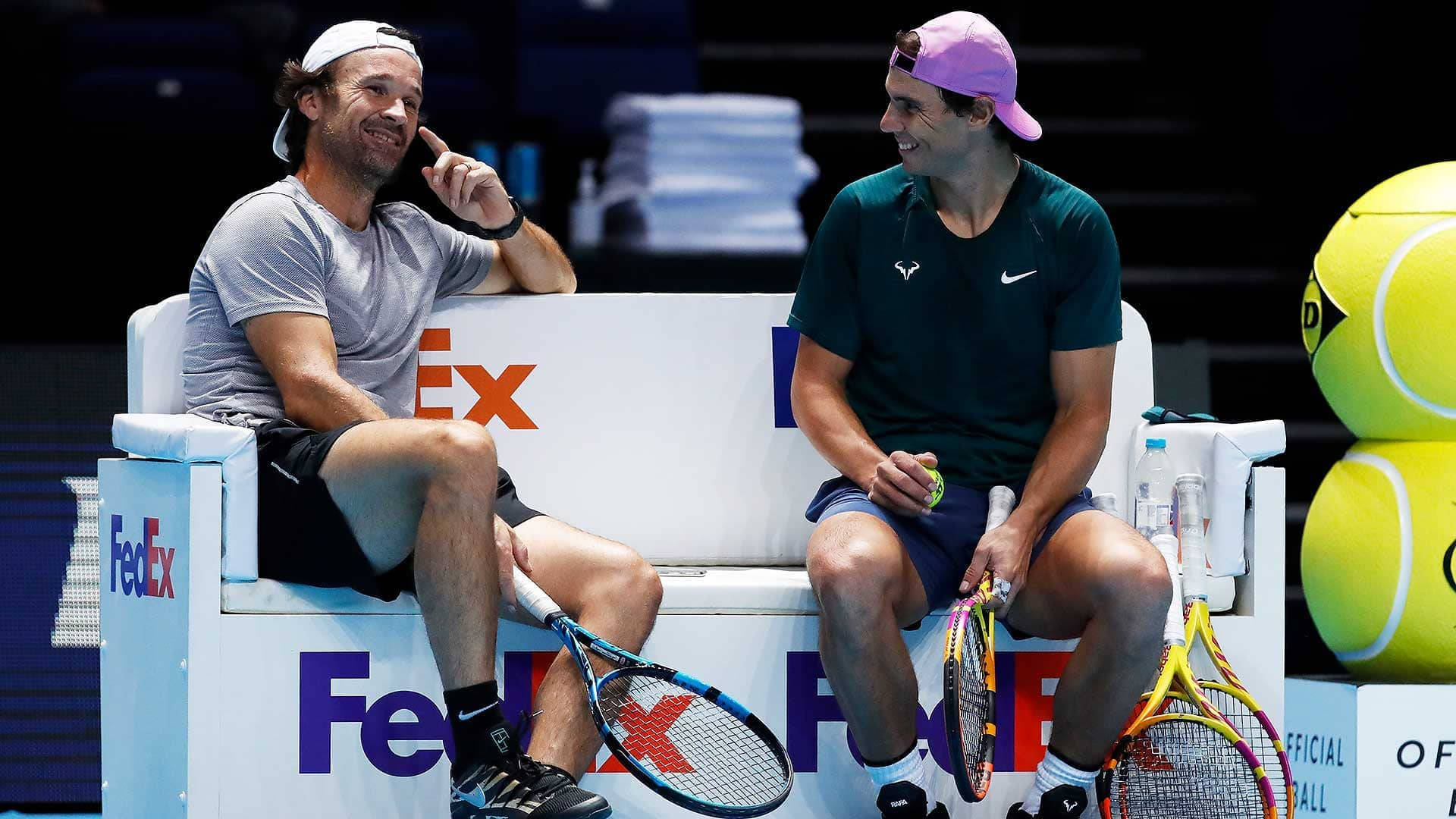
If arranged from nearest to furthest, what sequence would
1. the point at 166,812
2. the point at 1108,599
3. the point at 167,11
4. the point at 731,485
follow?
the point at 1108,599 < the point at 166,812 < the point at 731,485 < the point at 167,11

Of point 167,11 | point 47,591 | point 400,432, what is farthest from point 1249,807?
point 167,11

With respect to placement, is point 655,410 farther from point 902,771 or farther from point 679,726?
point 902,771

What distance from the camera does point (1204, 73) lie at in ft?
20.6

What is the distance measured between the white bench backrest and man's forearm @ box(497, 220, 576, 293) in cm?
5

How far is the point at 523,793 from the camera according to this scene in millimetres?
2717

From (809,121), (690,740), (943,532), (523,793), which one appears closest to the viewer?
(523,793)

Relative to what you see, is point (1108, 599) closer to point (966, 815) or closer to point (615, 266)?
point (966, 815)

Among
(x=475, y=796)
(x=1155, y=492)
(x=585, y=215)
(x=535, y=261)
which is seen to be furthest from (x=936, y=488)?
(x=585, y=215)

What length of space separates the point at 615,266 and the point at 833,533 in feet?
8.41

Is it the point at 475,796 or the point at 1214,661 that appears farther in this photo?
the point at 1214,661

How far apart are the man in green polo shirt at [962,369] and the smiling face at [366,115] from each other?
0.85 metres

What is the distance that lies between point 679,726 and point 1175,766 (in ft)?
2.73

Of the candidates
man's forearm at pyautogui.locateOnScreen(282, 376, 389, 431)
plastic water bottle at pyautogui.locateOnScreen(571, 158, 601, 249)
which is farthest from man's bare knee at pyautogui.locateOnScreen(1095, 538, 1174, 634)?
plastic water bottle at pyautogui.locateOnScreen(571, 158, 601, 249)

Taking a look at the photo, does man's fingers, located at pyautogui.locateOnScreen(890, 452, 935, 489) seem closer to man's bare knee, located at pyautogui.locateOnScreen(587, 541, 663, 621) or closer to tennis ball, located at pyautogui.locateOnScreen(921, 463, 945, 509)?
tennis ball, located at pyautogui.locateOnScreen(921, 463, 945, 509)
